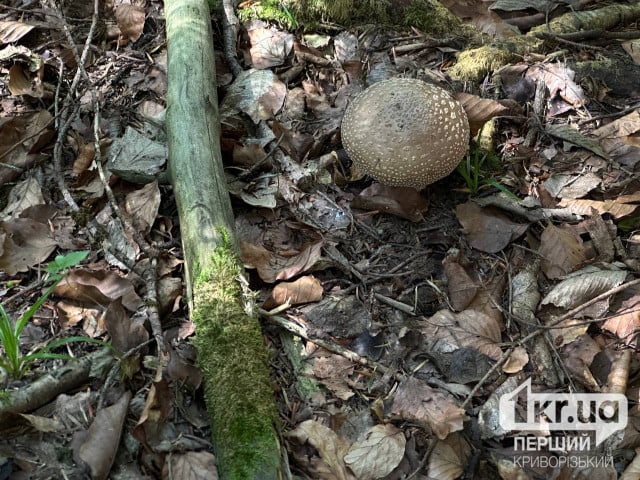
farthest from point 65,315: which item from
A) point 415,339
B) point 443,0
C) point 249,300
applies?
point 443,0

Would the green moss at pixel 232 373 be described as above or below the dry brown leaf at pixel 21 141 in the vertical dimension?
below

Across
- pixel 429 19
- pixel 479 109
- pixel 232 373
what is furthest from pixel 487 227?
pixel 429 19

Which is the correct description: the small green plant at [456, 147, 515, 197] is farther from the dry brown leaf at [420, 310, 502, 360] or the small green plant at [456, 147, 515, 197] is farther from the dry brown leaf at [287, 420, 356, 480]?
the dry brown leaf at [287, 420, 356, 480]

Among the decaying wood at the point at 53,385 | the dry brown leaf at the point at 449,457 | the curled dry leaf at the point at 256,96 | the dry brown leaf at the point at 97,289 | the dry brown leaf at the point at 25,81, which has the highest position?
the dry brown leaf at the point at 25,81

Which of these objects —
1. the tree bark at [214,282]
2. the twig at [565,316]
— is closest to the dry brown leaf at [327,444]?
the tree bark at [214,282]

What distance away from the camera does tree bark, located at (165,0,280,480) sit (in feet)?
8.08

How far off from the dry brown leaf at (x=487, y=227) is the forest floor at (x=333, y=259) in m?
0.01

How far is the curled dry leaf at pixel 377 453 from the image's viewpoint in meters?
2.51

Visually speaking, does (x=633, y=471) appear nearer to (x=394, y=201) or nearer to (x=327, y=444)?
(x=327, y=444)

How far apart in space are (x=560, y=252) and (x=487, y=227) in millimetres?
431

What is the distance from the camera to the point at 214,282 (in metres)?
2.81

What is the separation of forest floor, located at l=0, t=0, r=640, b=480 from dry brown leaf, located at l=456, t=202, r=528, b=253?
14 millimetres

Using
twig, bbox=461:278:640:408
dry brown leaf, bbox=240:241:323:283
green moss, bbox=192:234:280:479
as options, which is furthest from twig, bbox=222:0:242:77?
twig, bbox=461:278:640:408

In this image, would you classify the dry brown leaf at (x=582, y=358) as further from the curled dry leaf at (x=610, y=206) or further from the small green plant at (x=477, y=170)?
the small green plant at (x=477, y=170)
